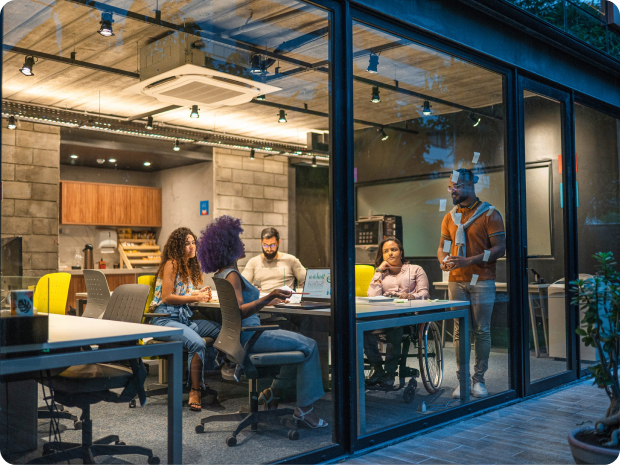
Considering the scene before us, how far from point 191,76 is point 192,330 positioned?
236 centimetres

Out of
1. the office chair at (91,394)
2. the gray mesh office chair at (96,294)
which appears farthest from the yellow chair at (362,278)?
the gray mesh office chair at (96,294)

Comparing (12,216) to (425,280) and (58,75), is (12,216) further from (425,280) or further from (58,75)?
(58,75)

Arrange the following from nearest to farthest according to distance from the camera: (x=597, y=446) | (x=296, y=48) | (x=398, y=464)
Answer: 1. (x=597, y=446)
2. (x=398, y=464)
3. (x=296, y=48)

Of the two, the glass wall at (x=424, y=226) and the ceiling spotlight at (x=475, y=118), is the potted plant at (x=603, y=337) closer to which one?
the glass wall at (x=424, y=226)

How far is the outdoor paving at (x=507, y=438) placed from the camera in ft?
11.4

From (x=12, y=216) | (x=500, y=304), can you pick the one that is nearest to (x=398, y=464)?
(x=500, y=304)

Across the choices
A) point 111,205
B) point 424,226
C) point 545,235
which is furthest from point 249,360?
point 111,205

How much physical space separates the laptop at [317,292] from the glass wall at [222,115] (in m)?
0.01

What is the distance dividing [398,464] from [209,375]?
5.14 feet

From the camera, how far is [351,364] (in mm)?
3635

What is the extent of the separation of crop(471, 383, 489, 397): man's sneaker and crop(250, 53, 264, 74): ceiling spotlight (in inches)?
114

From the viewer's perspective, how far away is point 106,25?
4695 mm

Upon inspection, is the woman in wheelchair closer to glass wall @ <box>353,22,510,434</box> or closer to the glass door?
glass wall @ <box>353,22,510,434</box>

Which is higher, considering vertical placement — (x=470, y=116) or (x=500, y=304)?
(x=470, y=116)
